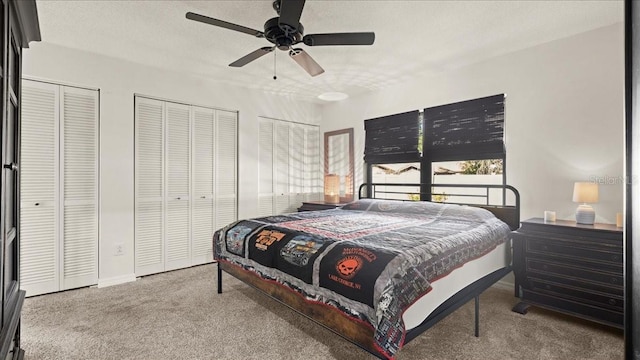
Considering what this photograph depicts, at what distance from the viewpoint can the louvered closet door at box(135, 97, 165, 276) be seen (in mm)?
3779

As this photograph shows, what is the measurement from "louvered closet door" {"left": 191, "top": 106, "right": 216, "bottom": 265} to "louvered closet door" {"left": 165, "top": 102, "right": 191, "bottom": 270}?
0.26 feet

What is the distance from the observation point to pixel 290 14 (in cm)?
201

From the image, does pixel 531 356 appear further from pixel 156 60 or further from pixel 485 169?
pixel 156 60

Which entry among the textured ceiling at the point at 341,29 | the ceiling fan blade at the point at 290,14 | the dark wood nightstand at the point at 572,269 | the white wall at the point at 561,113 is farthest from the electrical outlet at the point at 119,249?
the white wall at the point at 561,113

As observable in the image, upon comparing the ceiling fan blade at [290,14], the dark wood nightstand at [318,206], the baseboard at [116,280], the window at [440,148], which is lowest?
the baseboard at [116,280]

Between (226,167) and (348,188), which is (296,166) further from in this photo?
(226,167)

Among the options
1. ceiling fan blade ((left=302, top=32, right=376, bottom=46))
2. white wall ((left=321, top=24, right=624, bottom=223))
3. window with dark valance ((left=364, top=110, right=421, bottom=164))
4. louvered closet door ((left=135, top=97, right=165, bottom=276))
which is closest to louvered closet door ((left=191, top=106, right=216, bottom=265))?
louvered closet door ((left=135, top=97, right=165, bottom=276))

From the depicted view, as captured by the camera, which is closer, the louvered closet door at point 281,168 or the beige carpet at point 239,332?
the beige carpet at point 239,332

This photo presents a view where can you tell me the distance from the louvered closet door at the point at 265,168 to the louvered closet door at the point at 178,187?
1.07m

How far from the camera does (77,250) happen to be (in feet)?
11.1

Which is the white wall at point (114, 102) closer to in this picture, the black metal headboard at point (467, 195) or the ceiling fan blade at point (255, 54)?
the ceiling fan blade at point (255, 54)

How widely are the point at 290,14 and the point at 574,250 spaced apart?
9.42 ft

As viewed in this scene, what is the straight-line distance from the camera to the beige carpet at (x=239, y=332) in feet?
6.99

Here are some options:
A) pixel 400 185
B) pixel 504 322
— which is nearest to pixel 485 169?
pixel 400 185
